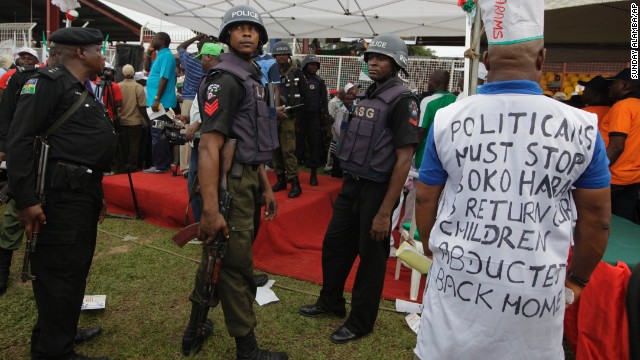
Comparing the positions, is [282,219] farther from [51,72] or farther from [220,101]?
[51,72]

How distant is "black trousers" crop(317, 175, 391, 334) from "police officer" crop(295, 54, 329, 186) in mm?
3390

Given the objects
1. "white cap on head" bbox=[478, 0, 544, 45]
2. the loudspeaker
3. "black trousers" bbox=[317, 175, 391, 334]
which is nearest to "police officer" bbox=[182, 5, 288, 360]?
"black trousers" bbox=[317, 175, 391, 334]

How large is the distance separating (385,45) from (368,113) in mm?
476

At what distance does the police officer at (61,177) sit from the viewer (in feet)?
7.34

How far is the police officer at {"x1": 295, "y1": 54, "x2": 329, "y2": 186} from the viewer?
6723 mm

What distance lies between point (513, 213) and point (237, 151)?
5.06ft

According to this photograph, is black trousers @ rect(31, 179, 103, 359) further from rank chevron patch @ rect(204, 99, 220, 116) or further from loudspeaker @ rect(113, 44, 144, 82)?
loudspeaker @ rect(113, 44, 144, 82)

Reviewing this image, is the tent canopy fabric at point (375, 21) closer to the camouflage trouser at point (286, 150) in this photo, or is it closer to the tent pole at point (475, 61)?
the camouflage trouser at point (286, 150)

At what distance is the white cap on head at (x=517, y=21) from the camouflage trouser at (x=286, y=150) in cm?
453

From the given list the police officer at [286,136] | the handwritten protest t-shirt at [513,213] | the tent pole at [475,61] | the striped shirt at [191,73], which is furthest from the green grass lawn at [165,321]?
the striped shirt at [191,73]

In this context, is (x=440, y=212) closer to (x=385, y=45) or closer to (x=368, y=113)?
(x=368, y=113)

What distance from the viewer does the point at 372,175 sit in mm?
2889

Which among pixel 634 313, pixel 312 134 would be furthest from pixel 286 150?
pixel 634 313

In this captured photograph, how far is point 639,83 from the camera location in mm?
4145
